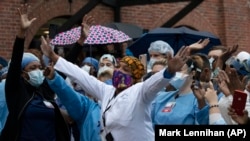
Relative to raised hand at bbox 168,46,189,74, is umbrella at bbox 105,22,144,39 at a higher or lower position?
lower

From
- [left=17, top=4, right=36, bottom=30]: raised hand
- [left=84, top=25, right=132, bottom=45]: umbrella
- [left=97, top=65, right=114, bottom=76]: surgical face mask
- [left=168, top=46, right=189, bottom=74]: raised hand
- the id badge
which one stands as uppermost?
[left=17, top=4, right=36, bottom=30]: raised hand

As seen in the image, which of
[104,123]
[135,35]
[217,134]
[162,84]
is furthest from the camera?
[135,35]

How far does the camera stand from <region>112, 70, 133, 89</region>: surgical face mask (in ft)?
14.1

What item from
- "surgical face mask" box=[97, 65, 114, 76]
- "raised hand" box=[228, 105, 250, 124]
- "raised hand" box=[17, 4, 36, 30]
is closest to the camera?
"raised hand" box=[228, 105, 250, 124]

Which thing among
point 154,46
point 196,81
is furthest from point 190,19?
point 196,81

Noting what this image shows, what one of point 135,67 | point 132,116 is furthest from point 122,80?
point 132,116

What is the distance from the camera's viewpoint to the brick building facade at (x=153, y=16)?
9.72 metres

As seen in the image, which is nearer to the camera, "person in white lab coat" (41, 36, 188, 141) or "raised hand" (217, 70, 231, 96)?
"person in white lab coat" (41, 36, 188, 141)

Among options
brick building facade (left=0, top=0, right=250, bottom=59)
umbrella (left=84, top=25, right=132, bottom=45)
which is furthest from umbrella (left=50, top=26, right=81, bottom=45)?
brick building facade (left=0, top=0, right=250, bottom=59)

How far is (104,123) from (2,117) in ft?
4.42

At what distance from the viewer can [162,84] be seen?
3.80 metres

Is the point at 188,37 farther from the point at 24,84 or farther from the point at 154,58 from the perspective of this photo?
the point at 24,84

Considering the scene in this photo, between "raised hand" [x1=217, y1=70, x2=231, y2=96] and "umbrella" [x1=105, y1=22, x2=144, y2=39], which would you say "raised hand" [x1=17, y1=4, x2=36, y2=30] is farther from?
"umbrella" [x1=105, y1=22, x2=144, y2=39]

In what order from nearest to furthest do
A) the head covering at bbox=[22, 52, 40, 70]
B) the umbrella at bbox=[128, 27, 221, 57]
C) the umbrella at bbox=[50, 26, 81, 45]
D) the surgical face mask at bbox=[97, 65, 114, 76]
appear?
the head covering at bbox=[22, 52, 40, 70], the surgical face mask at bbox=[97, 65, 114, 76], the umbrella at bbox=[128, 27, 221, 57], the umbrella at bbox=[50, 26, 81, 45]
